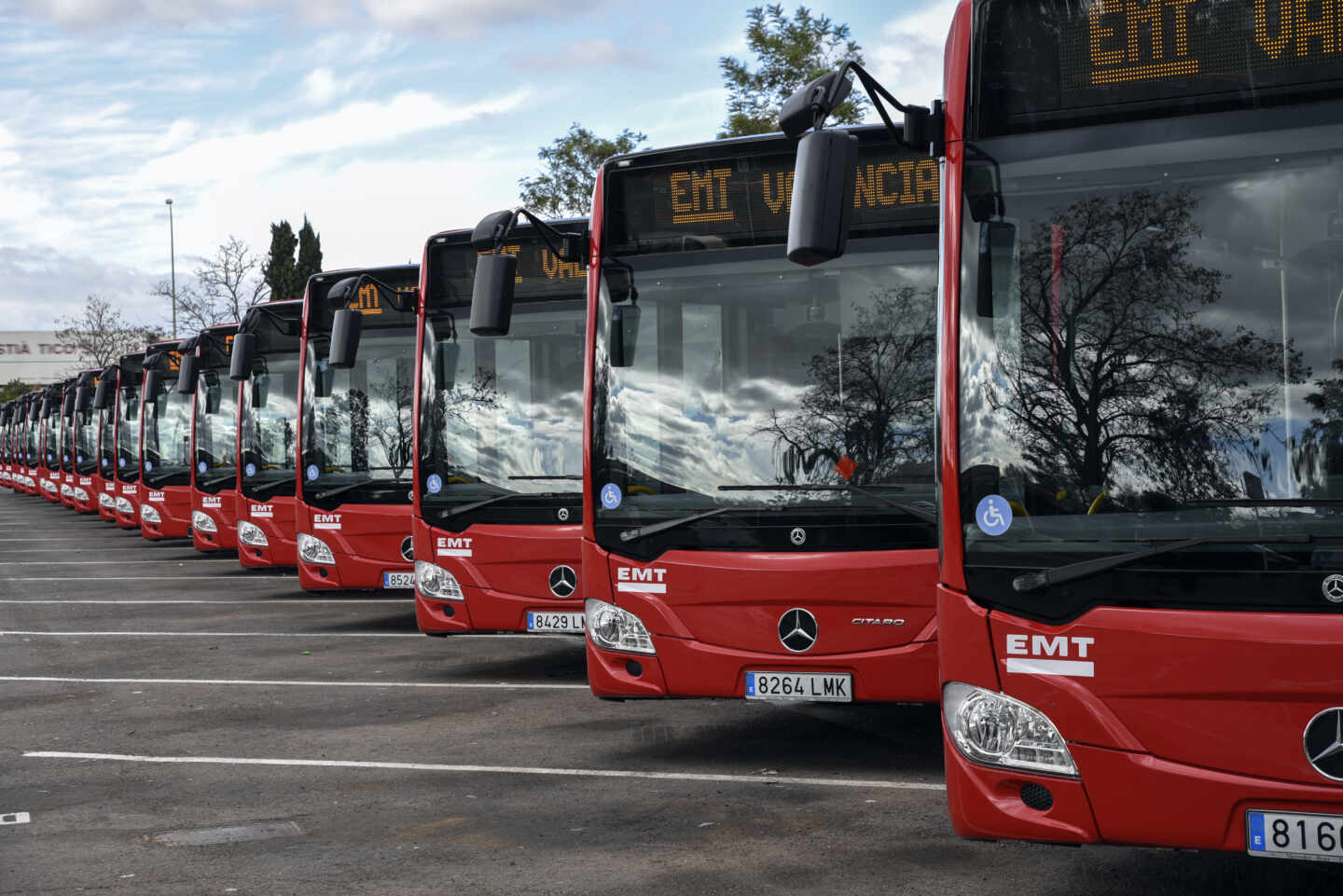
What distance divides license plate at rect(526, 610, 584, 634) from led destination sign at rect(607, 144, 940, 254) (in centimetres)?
300

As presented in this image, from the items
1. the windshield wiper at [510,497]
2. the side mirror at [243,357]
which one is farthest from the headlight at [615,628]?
the side mirror at [243,357]

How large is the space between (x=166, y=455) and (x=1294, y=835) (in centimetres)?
2234

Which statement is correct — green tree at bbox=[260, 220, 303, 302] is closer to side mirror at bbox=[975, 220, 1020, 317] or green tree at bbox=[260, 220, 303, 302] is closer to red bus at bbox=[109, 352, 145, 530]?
red bus at bbox=[109, 352, 145, 530]

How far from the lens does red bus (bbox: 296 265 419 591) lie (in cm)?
1359

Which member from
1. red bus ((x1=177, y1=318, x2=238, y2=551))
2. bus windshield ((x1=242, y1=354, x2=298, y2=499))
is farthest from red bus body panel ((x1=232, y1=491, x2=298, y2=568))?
red bus ((x1=177, y1=318, x2=238, y2=551))

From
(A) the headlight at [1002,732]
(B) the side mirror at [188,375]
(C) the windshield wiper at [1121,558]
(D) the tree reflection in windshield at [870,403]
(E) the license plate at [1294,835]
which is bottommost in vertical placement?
(E) the license plate at [1294,835]

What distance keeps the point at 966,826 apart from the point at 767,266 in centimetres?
335

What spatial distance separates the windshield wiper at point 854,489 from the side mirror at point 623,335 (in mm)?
857

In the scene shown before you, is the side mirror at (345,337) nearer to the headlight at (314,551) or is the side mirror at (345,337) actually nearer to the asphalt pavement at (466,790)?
the asphalt pavement at (466,790)

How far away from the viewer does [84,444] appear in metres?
36.9

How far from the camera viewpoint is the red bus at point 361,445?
13586mm

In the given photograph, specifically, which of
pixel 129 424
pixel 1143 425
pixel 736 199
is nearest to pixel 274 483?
pixel 736 199

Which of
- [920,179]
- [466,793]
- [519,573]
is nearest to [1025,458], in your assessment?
[920,179]

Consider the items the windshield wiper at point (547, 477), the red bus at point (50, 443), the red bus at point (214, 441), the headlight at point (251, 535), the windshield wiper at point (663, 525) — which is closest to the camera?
the windshield wiper at point (663, 525)
